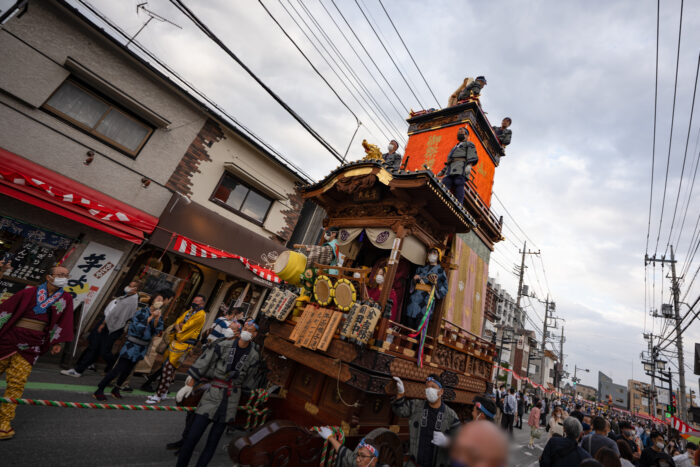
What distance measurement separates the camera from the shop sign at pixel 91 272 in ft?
27.4

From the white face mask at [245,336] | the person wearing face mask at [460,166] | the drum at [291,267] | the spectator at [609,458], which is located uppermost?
the person wearing face mask at [460,166]

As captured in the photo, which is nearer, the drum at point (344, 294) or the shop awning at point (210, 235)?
the drum at point (344, 294)

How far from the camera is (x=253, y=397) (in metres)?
Result: 6.09

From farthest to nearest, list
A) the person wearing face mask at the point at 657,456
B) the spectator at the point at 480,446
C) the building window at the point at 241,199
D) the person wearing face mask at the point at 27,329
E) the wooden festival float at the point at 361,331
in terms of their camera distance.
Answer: the building window at the point at 241,199 < the person wearing face mask at the point at 657,456 < the wooden festival float at the point at 361,331 < the person wearing face mask at the point at 27,329 < the spectator at the point at 480,446

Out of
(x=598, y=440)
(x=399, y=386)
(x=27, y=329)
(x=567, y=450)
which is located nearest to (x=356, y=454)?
(x=399, y=386)

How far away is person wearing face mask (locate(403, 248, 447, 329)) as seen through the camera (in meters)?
6.94

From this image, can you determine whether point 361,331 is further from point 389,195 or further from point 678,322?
point 678,322

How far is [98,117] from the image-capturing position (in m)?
9.29

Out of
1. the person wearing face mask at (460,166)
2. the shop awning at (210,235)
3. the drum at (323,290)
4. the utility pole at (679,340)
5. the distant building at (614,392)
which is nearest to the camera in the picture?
the drum at (323,290)

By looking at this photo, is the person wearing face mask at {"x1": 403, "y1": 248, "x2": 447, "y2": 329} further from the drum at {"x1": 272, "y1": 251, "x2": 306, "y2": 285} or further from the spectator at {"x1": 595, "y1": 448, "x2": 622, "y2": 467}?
the spectator at {"x1": 595, "y1": 448, "x2": 622, "y2": 467}

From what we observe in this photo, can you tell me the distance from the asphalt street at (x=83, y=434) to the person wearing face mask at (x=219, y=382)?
2.94ft

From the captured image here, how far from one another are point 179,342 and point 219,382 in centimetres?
325

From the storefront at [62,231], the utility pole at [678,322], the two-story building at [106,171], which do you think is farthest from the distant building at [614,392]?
the storefront at [62,231]

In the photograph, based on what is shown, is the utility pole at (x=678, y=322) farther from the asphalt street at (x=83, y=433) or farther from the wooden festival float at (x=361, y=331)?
the asphalt street at (x=83, y=433)
